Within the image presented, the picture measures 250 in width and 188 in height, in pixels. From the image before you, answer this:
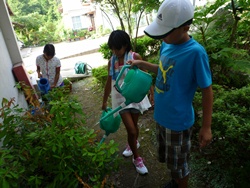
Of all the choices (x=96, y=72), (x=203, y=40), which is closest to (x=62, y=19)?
(x=96, y=72)

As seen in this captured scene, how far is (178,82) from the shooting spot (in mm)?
1375

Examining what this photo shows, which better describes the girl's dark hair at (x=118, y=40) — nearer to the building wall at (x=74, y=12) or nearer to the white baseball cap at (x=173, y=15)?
the white baseball cap at (x=173, y=15)

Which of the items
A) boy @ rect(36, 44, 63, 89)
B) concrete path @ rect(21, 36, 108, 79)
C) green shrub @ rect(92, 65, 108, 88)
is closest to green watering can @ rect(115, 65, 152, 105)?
boy @ rect(36, 44, 63, 89)

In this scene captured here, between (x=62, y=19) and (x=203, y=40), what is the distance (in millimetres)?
30515

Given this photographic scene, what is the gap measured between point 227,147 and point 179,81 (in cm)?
91

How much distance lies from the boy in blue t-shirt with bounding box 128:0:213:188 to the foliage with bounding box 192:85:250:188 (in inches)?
18.0

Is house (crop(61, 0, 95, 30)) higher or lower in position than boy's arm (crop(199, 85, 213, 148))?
higher

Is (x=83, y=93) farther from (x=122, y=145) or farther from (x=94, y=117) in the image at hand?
(x=122, y=145)

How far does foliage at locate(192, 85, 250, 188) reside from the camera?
5.52 feet

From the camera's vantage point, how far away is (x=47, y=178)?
1.46 m

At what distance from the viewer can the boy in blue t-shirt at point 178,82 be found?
1233 millimetres

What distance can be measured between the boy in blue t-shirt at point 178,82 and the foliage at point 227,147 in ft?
1.50

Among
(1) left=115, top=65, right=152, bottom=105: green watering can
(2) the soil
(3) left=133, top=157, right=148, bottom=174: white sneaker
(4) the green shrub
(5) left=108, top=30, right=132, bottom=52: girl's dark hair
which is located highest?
(5) left=108, top=30, right=132, bottom=52: girl's dark hair

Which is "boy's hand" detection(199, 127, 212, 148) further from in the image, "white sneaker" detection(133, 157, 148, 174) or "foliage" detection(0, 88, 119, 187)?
"white sneaker" detection(133, 157, 148, 174)
